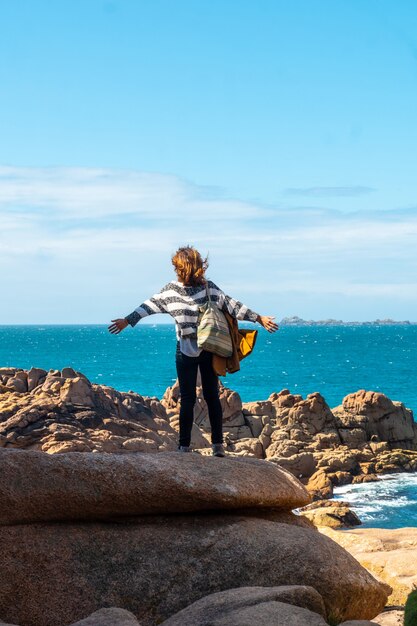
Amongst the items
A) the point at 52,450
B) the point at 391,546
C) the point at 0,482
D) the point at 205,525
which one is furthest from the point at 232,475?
the point at 52,450

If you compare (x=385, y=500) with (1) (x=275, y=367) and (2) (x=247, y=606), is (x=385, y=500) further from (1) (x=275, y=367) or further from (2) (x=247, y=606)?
(1) (x=275, y=367)

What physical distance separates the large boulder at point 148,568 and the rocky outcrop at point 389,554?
1922mm

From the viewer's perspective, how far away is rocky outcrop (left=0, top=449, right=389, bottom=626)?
11773mm

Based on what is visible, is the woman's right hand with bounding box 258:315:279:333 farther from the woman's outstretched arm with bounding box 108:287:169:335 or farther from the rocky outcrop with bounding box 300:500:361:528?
the rocky outcrop with bounding box 300:500:361:528

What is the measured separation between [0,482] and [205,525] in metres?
2.81

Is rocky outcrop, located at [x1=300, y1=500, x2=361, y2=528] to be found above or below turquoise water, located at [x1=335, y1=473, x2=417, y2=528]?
above

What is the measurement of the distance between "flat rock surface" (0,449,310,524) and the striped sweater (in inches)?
76.8

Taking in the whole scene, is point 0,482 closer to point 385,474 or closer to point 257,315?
point 257,315

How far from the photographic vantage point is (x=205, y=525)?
40.8 ft

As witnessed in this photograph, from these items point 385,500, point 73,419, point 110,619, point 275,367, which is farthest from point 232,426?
point 275,367

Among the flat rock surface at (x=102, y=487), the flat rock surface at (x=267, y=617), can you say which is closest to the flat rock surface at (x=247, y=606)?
the flat rock surface at (x=267, y=617)

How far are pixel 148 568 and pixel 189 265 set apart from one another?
422cm

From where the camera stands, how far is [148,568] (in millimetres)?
11922

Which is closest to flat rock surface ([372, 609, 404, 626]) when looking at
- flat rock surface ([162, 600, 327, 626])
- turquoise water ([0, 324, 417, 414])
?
flat rock surface ([162, 600, 327, 626])
